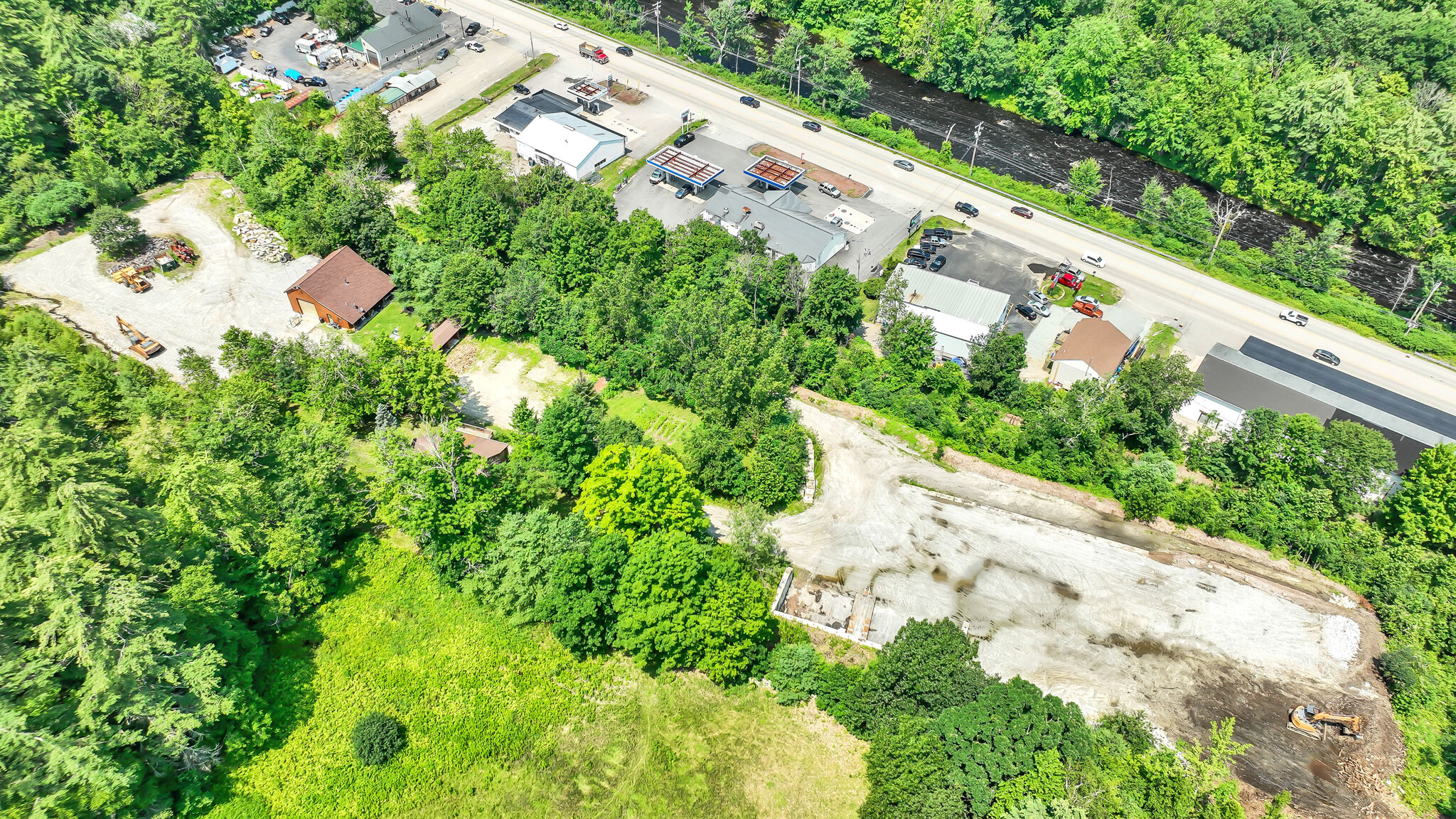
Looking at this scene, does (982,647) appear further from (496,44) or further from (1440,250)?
(496,44)

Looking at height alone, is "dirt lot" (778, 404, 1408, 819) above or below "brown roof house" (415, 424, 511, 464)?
above

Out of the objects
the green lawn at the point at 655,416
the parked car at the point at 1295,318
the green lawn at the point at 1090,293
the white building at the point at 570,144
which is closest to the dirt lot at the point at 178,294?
the white building at the point at 570,144

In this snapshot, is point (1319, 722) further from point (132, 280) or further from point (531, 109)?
point (132, 280)

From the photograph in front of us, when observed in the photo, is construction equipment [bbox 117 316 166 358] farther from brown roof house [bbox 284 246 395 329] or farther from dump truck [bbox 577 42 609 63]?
dump truck [bbox 577 42 609 63]

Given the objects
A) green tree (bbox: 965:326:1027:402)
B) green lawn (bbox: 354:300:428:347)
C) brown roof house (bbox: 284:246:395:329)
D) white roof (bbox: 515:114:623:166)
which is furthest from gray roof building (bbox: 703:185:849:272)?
brown roof house (bbox: 284:246:395:329)

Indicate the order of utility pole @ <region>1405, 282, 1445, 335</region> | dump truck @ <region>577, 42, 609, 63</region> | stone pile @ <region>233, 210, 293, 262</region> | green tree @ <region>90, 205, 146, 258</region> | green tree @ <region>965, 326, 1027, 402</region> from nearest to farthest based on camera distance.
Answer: green tree @ <region>965, 326, 1027, 402</region>, utility pole @ <region>1405, 282, 1445, 335</region>, green tree @ <region>90, 205, 146, 258</region>, stone pile @ <region>233, 210, 293, 262</region>, dump truck @ <region>577, 42, 609, 63</region>
